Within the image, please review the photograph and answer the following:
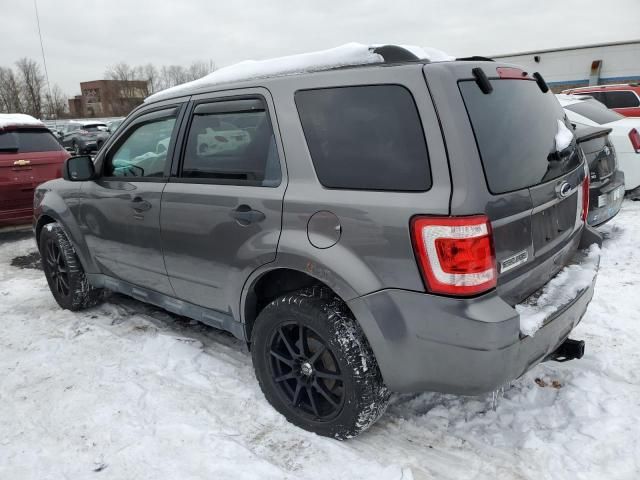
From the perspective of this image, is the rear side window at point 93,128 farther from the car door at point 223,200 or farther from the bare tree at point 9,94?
the bare tree at point 9,94

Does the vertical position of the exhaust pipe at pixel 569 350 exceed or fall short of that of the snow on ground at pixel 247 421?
it exceeds it

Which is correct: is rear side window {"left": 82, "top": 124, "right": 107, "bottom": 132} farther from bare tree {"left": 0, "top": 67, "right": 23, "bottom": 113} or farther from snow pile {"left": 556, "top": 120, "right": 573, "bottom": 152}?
bare tree {"left": 0, "top": 67, "right": 23, "bottom": 113}

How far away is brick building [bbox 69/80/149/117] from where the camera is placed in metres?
80.4

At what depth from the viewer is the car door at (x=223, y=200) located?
2.56 m

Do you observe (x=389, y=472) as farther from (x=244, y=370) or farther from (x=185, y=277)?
(x=185, y=277)

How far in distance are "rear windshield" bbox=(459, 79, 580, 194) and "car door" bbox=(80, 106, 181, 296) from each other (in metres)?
1.96

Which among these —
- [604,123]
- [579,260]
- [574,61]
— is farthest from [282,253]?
[574,61]

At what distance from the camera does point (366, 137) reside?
221cm

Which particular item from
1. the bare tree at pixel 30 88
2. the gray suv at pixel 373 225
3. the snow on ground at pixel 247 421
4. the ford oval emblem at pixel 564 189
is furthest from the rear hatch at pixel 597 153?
the bare tree at pixel 30 88

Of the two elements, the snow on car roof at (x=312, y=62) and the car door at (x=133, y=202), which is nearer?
the snow on car roof at (x=312, y=62)

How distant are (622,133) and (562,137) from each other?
4.74 m

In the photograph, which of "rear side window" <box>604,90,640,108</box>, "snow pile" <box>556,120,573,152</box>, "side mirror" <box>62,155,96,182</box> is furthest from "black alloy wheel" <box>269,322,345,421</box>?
A: "rear side window" <box>604,90,640,108</box>

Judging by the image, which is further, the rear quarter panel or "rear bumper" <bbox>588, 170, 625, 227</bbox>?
"rear bumper" <bbox>588, 170, 625, 227</bbox>

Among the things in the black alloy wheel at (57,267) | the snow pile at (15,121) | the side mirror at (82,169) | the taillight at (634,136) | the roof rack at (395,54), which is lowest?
the black alloy wheel at (57,267)
